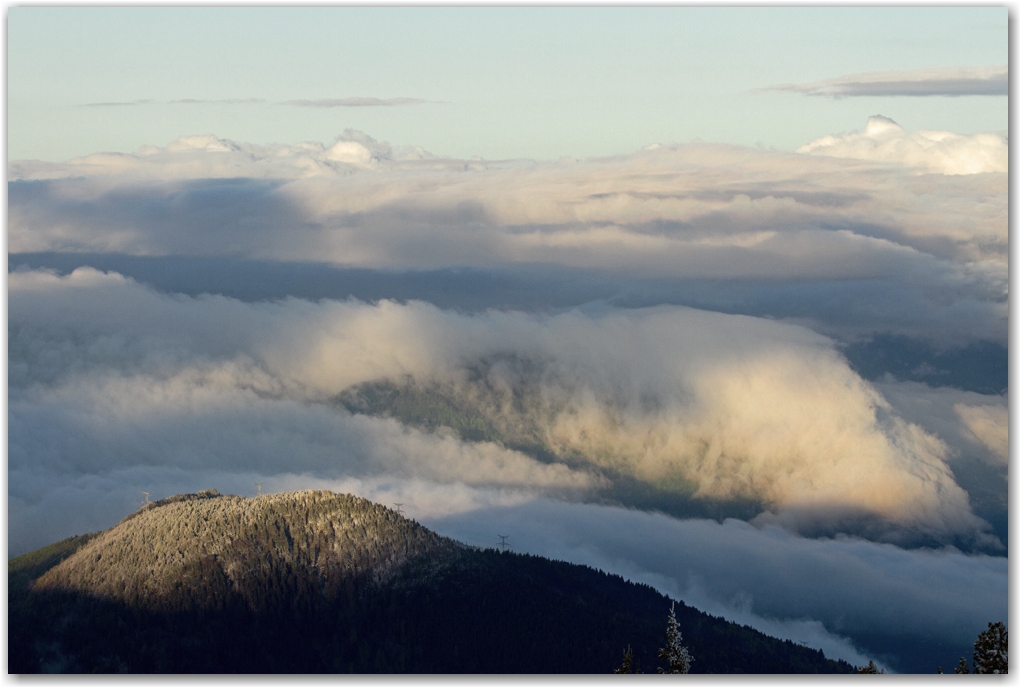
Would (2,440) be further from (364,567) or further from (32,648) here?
(364,567)

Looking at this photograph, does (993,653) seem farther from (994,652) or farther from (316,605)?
(316,605)

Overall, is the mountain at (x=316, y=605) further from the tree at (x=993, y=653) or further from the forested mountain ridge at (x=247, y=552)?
the tree at (x=993, y=653)

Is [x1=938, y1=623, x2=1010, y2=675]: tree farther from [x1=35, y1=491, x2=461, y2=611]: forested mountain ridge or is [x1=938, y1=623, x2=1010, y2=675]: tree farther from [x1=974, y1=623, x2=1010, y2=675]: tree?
[x1=35, y1=491, x2=461, y2=611]: forested mountain ridge

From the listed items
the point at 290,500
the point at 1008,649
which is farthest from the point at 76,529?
the point at 1008,649

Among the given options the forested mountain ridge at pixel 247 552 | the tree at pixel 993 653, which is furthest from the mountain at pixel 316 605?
the tree at pixel 993 653

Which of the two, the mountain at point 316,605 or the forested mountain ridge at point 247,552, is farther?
the forested mountain ridge at point 247,552
